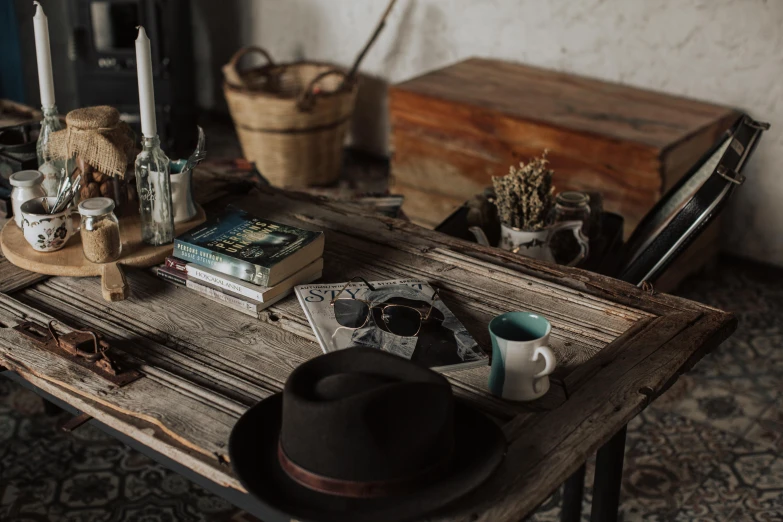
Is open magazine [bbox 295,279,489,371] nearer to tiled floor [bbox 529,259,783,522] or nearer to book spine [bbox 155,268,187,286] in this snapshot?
book spine [bbox 155,268,187,286]

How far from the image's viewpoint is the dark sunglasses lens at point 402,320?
152cm

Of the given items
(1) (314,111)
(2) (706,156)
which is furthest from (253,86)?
(2) (706,156)

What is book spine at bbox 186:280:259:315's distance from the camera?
159cm

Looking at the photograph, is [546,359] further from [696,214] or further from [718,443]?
[718,443]

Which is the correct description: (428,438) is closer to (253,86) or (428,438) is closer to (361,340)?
(361,340)

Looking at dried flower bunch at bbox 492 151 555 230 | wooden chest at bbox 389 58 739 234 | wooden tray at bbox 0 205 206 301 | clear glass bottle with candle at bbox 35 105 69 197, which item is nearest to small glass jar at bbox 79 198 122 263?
wooden tray at bbox 0 205 206 301

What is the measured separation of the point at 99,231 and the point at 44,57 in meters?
0.44

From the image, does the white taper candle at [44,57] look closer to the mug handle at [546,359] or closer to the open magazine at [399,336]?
the open magazine at [399,336]

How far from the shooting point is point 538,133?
2.98 metres

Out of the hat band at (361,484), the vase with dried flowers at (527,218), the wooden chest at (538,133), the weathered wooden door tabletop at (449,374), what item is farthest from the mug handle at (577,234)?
the hat band at (361,484)

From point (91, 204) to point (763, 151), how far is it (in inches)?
91.7

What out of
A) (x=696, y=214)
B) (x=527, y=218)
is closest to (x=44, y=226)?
(x=527, y=218)

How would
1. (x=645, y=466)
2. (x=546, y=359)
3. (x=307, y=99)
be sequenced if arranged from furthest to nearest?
(x=307, y=99), (x=645, y=466), (x=546, y=359)

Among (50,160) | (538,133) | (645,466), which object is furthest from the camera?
(538,133)
